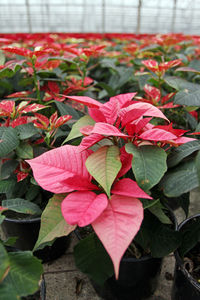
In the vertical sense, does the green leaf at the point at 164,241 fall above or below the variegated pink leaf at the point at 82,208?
below

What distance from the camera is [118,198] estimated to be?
66 cm

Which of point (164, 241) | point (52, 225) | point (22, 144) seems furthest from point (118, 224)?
point (22, 144)

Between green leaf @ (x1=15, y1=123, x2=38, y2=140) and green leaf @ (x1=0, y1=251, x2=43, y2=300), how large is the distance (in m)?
0.45

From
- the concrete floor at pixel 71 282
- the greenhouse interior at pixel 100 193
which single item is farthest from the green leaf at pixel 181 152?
the concrete floor at pixel 71 282

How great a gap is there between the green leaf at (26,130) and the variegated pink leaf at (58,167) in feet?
1.03

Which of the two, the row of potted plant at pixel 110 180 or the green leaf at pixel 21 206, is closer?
the row of potted plant at pixel 110 180

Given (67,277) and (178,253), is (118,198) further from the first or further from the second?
(67,277)

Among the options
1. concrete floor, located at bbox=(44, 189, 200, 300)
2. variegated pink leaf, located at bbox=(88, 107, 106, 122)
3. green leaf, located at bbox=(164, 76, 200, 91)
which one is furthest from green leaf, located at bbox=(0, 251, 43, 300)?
green leaf, located at bbox=(164, 76, 200, 91)

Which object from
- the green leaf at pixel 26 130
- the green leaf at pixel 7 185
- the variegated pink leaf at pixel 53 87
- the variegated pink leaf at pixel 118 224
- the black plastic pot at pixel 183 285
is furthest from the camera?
the variegated pink leaf at pixel 53 87

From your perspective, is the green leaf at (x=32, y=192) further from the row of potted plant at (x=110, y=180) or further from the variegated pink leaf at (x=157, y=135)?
the variegated pink leaf at (x=157, y=135)

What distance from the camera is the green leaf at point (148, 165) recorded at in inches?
25.9

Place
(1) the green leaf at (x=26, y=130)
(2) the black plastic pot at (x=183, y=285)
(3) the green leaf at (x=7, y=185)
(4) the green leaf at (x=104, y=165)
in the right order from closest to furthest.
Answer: (4) the green leaf at (x=104, y=165) < (2) the black plastic pot at (x=183, y=285) < (1) the green leaf at (x=26, y=130) < (3) the green leaf at (x=7, y=185)

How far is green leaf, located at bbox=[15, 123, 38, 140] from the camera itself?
3.26 feet

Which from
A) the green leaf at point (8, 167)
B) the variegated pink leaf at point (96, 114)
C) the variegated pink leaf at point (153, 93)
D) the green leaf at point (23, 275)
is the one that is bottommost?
the green leaf at point (8, 167)
